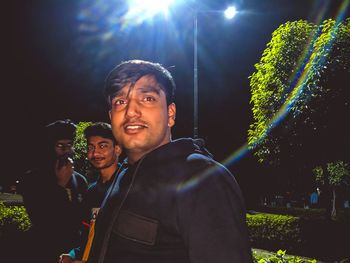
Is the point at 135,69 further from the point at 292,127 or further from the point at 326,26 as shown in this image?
the point at 326,26

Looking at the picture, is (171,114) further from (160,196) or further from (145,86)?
(160,196)

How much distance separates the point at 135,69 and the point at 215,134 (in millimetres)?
33043

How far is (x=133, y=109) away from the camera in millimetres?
1860

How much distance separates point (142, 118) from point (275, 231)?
11.1 meters

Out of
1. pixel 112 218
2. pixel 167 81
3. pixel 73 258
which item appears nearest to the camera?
pixel 112 218

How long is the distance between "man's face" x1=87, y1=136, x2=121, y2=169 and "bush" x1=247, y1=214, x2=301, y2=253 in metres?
8.66

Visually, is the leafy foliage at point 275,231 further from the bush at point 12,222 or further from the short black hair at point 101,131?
the short black hair at point 101,131

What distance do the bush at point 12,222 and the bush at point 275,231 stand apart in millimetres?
8221

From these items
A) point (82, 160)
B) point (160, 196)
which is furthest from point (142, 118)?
point (82, 160)

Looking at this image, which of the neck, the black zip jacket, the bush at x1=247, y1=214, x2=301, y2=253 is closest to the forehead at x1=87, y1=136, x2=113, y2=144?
the neck

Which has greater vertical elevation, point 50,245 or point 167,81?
point 167,81

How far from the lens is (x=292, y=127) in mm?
10648

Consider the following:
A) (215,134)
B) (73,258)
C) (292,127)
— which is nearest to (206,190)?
(73,258)

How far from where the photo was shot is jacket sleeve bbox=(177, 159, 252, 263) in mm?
1245
